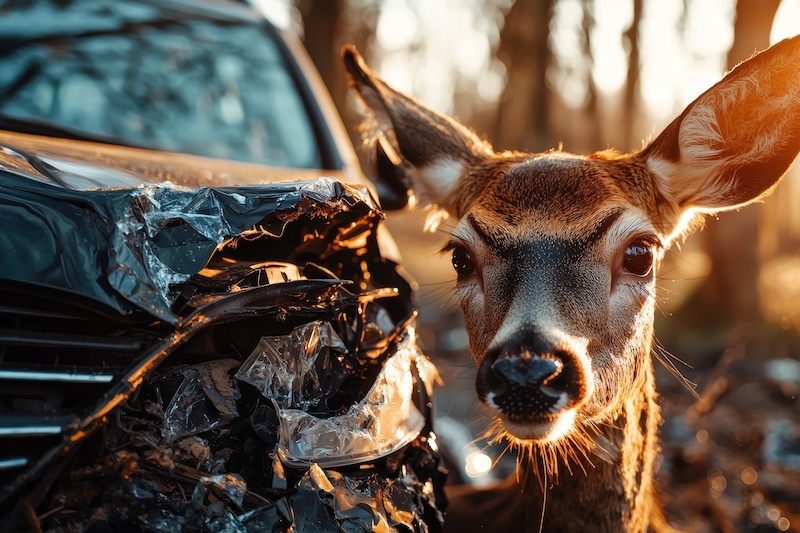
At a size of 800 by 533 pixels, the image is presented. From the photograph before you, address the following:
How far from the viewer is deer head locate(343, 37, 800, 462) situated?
2.21 metres

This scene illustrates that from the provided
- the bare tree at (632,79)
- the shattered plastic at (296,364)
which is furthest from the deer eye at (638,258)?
the bare tree at (632,79)

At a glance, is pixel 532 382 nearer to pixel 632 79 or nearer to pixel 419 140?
pixel 419 140

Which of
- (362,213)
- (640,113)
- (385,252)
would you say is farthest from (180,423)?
(640,113)

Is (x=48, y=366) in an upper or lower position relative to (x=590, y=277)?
lower

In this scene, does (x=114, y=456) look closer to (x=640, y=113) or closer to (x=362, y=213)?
(x=362, y=213)

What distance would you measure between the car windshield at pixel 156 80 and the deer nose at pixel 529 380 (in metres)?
1.79

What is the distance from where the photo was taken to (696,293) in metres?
9.96

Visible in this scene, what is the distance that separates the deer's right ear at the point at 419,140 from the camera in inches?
127

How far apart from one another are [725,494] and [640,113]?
21.1m

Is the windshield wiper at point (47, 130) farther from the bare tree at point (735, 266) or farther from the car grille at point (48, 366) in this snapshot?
the bare tree at point (735, 266)

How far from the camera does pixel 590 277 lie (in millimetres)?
2494

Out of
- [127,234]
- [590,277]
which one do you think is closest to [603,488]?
[590,277]

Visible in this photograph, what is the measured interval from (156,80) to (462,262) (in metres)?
1.98

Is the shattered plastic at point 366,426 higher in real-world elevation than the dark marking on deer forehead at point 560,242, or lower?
lower
